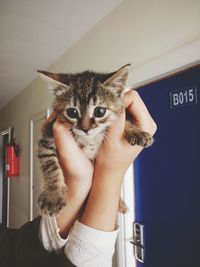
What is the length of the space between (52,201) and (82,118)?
0.30 metres

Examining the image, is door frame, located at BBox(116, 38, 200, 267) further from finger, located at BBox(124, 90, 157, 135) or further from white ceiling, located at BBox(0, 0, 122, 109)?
white ceiling, located at BBox(0, 0, 122, 109)

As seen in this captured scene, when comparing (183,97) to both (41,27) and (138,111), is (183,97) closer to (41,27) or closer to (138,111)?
(138,111)

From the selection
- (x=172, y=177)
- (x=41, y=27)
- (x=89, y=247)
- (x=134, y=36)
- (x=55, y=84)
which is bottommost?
(x=89, y=247)

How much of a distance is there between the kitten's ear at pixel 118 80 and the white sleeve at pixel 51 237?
504 mm

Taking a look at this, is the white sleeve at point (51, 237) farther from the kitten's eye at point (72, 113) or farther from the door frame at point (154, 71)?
the door frame at point (154, 71)

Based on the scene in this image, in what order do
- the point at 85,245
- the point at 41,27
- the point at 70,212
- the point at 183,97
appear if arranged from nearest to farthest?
the point at 85,245, the point at 70,212, the point at 183,97, the point at 41,27

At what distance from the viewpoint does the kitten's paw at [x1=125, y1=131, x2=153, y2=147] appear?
Answer: 0.83m

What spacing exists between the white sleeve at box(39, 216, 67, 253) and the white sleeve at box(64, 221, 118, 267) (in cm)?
4

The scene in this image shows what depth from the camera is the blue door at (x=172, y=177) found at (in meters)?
1.26

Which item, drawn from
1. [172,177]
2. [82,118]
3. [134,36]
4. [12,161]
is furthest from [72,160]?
[12,161]

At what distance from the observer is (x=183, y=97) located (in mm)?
1311

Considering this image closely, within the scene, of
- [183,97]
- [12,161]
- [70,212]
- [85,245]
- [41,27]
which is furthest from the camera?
[12,161]

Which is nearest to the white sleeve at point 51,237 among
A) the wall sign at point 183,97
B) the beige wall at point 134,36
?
the wall sign at point 183,97

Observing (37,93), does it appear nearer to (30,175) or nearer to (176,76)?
(30,175)
